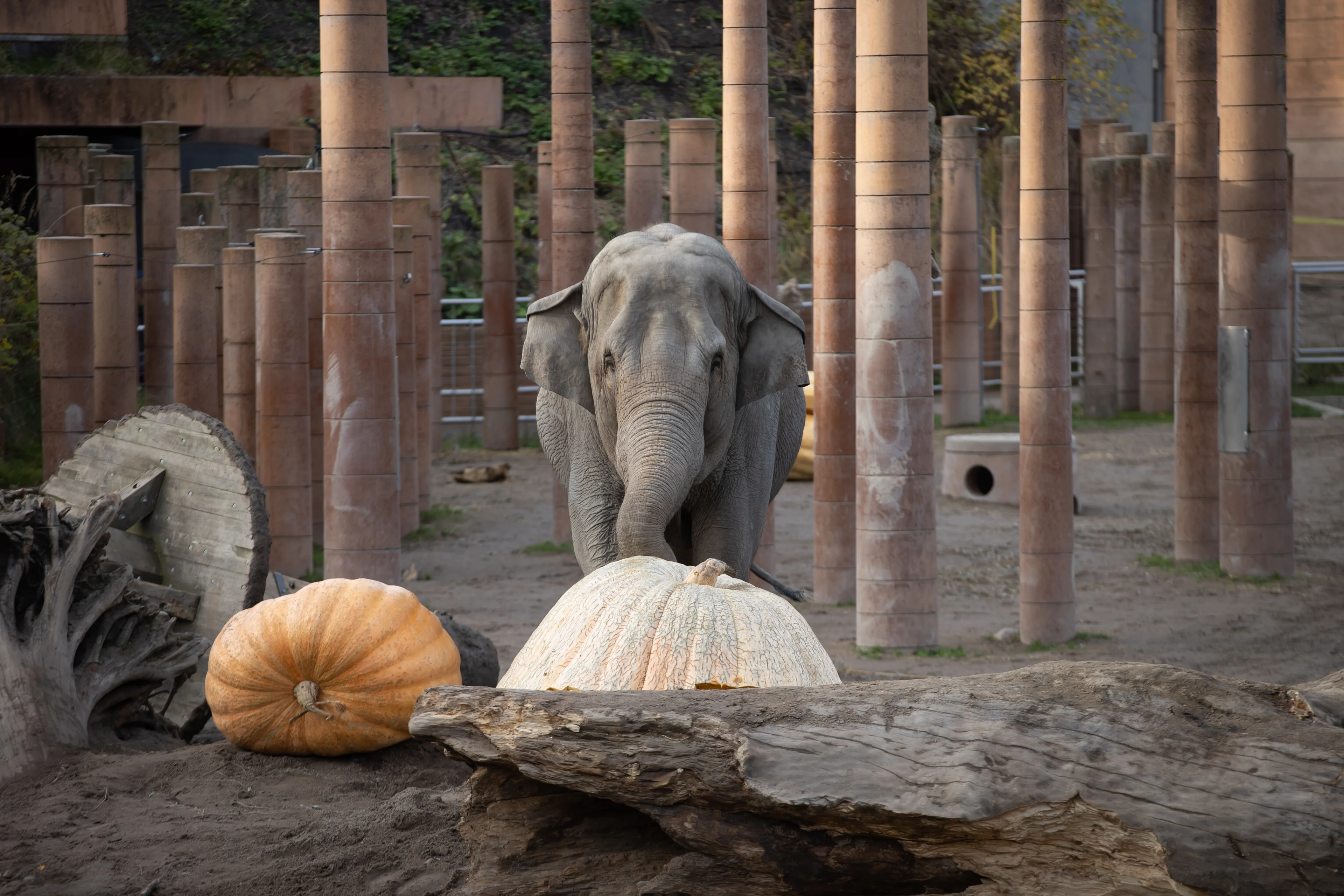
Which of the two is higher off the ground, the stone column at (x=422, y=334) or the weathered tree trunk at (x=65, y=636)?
the stone column at (x=422, y=334)

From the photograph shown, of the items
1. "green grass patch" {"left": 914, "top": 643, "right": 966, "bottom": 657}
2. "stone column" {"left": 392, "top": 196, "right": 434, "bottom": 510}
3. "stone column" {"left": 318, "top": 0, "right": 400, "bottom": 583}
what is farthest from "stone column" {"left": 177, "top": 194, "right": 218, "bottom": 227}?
"green grass patch" {"left": 914, "top": 643, "right": 966, "bottom": 657}

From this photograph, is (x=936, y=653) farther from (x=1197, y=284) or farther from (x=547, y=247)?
(x=547, y=247)

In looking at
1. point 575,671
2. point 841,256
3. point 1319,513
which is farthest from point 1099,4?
point 575,671

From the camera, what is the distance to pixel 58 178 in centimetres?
1619

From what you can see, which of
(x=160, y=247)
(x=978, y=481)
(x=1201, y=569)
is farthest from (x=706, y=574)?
(x=978, y=481)

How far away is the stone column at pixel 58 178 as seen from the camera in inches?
632

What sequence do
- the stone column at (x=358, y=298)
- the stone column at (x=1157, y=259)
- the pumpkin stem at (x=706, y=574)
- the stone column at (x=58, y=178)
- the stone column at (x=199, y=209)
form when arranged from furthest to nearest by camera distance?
the stone column at (x=1157, y=259), the stone column at (x=58, y=178), the stone column at (x=199, y=209), the stone column at (x=358, y=298), the pumpkin stem at (x=706, y=574)

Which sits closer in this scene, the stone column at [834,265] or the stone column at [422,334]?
the stone column at [834,265]

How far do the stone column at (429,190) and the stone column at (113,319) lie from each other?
4.34 m

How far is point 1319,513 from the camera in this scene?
15.2m

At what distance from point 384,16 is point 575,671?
5835mm

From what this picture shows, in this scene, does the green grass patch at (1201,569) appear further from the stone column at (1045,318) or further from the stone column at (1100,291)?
the stone column at (1100,291)

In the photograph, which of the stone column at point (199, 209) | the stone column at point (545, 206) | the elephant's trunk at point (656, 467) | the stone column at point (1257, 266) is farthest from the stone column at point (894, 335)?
the stone column at point (545, 206)

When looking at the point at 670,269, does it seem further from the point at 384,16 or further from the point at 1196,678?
the point at 384,16
